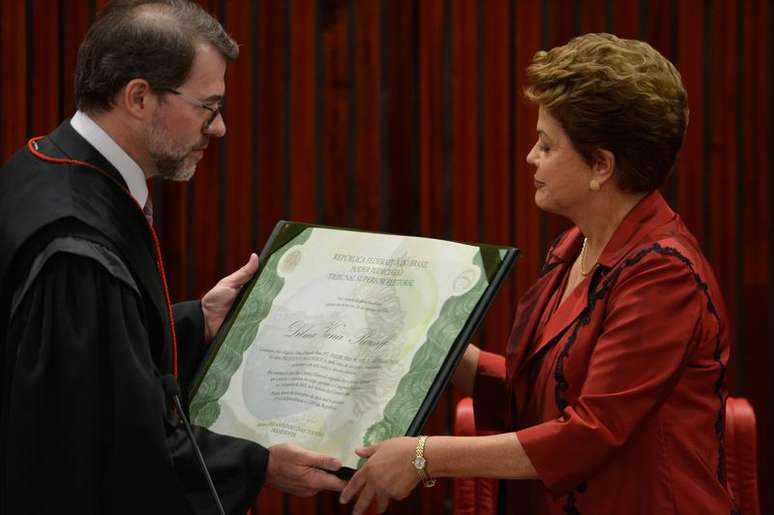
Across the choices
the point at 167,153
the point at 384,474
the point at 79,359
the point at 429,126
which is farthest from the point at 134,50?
the point at 429,126

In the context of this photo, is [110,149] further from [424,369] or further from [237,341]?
[424,369]

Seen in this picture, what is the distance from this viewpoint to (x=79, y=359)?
1.79 metres

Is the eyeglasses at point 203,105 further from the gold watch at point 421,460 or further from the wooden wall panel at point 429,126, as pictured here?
the wooden wall panel at point 429,126

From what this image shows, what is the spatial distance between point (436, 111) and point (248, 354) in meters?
1.60

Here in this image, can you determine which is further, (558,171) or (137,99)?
(558,171)

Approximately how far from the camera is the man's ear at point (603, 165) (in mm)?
2229

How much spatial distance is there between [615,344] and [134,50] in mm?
1027

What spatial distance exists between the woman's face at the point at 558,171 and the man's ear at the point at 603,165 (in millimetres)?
15

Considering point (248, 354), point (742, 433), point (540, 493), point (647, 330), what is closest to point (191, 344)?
point (248, 354)

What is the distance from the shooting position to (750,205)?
3.68 meters

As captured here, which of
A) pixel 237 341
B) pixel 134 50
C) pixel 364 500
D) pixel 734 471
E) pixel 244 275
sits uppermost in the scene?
pixel 134 50

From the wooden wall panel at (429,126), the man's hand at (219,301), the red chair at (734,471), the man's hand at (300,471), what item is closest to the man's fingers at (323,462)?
the man's hand at (300,471)

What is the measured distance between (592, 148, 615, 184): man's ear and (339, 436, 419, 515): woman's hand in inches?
25.3

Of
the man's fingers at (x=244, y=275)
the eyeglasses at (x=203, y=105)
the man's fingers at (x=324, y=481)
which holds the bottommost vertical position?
the man's fingers at (x=324, y=481)
